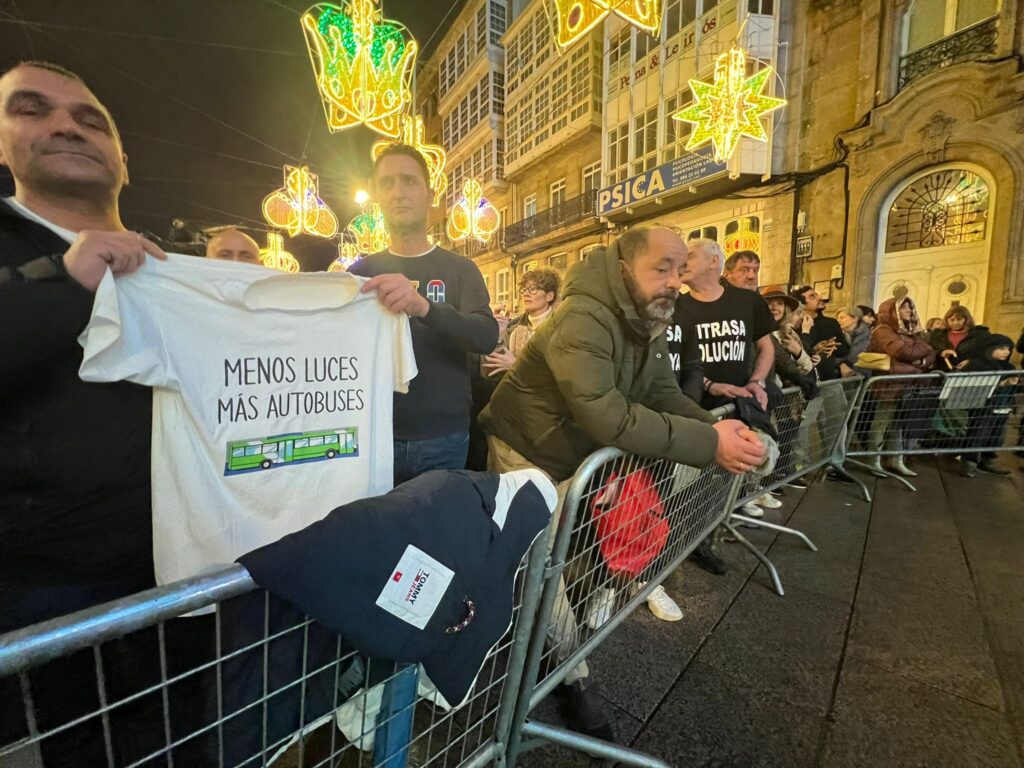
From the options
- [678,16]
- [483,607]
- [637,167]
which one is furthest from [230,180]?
[483,607]

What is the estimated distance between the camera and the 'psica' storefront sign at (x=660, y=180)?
11.7 m

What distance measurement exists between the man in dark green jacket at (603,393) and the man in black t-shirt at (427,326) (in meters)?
0.26

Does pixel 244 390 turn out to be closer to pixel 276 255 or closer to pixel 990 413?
pixel 990 413

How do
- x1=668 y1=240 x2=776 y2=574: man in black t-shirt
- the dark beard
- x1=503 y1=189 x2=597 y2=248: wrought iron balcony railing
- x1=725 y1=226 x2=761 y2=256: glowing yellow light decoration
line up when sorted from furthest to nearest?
x1=503 y1=189 x2=597 y2=248: wrought iron balcony railing
x1=725 y1=226 x2=761 y2=256: glowing yellow light decoration
x1=668 y1=240 x2=776 y2=574: man in black t-shirt
the dark beard

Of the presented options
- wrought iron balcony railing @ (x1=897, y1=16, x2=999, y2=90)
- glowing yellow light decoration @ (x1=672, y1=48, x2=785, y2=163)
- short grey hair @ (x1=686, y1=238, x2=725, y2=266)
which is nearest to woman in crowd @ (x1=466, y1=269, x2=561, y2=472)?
short grey hair @ (x1=686, y1=238, x2=725, y2=266)

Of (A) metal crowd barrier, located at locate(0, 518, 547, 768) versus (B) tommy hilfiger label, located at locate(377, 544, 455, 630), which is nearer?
(A) metal crowd barrier, located at locate(0, 518, 547, 768)

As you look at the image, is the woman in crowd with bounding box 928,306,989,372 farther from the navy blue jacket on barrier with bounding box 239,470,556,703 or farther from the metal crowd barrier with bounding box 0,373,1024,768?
the navy blue jacket on barrier with bounding box 239,470,556,703

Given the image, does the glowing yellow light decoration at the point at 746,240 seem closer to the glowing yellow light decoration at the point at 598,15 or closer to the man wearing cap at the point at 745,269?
the glowing yellow light decoration at the point at 598,15

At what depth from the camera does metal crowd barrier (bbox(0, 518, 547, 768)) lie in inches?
25.0

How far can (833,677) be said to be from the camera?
2.05m

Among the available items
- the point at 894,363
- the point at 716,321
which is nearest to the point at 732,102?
the point at 894,363

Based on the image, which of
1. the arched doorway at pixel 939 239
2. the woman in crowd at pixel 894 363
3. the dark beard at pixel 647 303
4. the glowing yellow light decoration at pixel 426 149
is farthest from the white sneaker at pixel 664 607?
the arched doorway at pixel 939 239

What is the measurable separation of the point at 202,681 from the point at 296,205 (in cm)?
1008

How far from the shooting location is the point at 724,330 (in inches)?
125
